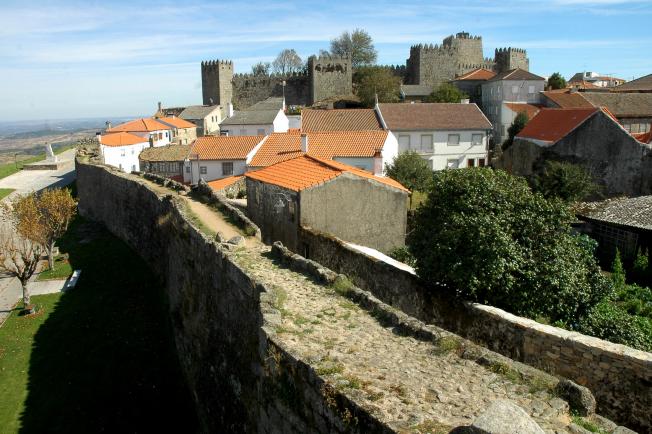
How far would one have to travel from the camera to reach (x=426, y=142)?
137ft

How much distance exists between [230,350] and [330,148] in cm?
2065

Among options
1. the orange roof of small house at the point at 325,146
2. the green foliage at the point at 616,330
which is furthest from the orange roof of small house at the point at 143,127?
the green foliage at the point at 616,330

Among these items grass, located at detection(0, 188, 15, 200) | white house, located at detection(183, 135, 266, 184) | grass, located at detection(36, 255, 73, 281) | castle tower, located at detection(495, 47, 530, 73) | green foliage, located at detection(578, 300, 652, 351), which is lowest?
grass, located at detection(36, 255, 73, 281)

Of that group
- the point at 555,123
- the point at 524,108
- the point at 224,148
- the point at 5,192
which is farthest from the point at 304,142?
the point at 524,108

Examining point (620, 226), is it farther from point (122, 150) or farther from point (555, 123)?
point (122, 150)

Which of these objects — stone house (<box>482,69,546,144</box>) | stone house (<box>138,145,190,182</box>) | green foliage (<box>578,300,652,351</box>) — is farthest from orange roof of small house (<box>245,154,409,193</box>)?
stone house (<box>482,69,546,144</box>)

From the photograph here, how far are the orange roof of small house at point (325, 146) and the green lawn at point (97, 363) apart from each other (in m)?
10.6

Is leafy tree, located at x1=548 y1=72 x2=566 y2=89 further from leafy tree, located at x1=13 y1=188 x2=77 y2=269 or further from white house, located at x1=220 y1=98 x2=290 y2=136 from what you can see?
leafy tree, located at x1=13 y1=188 x2=77 y2=269

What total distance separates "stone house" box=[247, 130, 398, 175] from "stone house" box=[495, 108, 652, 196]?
820 cm

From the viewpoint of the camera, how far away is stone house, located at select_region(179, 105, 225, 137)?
61.8 m

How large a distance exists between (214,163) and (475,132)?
20.4 metres

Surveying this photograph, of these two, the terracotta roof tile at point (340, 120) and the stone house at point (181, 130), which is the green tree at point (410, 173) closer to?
the terracotta roof tile at point (340, 120)

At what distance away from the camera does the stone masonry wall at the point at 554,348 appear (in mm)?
7188

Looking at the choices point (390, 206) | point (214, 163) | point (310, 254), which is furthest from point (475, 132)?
point (310, 254)
